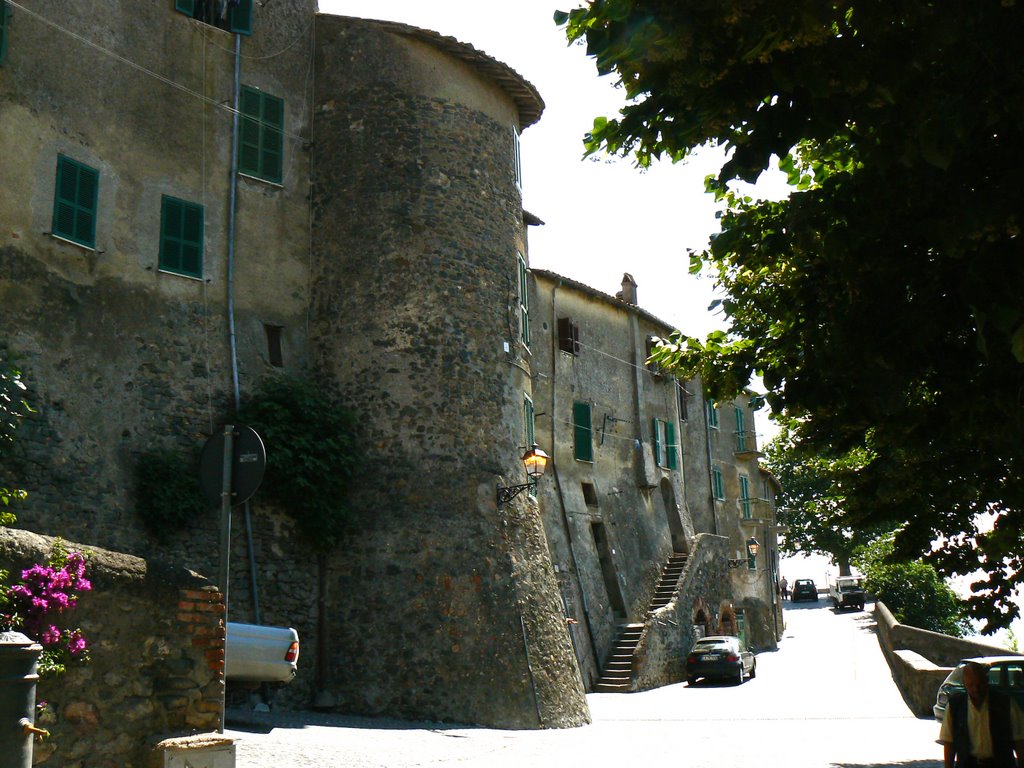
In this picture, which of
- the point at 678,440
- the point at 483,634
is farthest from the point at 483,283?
the point at 678,440

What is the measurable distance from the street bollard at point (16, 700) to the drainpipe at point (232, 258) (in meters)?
9.51

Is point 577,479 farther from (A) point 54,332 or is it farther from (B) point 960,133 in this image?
(B) point 960,133

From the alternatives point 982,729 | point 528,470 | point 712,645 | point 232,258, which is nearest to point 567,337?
point 712,645

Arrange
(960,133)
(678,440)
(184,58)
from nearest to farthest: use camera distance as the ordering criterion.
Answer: (960,133), (184,58), (678,440)

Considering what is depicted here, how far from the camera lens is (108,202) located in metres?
15.4

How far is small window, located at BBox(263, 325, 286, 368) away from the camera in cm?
1722

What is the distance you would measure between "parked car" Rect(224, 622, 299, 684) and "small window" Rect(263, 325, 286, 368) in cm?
564

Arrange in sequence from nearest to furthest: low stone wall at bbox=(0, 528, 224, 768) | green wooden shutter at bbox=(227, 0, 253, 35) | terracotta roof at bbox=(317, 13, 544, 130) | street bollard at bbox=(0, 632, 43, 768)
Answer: street bollard at bbox=(0, 632, 43, 768), low stone wall at bbox=(0, 528, 224, 768), green wooden shutter at bbox=(227, 0, 253, 35), terracotta roof at bbox=(317, 13, 544, 130)

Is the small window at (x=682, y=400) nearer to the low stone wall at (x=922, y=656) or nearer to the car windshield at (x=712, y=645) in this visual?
the low stone wall at (x=922, y=656)

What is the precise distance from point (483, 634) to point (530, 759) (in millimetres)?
3775

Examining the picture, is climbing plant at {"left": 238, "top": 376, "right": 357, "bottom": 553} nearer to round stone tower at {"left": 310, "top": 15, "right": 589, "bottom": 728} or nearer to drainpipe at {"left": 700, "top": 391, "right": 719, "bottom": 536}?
round stone tower at {"left": 310, "top": 15, "right": 589, "bottom": 728}

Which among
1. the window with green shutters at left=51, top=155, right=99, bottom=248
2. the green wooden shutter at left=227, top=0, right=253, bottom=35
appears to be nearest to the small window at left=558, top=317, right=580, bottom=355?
the green wooden shutter at left=227, top=0, right=253, bottom=35

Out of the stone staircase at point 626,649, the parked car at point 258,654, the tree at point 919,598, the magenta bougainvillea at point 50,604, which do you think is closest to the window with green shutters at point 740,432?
the tree at point 919,598

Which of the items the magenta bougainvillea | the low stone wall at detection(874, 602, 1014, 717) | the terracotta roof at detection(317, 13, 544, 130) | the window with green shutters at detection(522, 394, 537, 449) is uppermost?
the terracotta roof at detection(317, 13, 544, 130)
